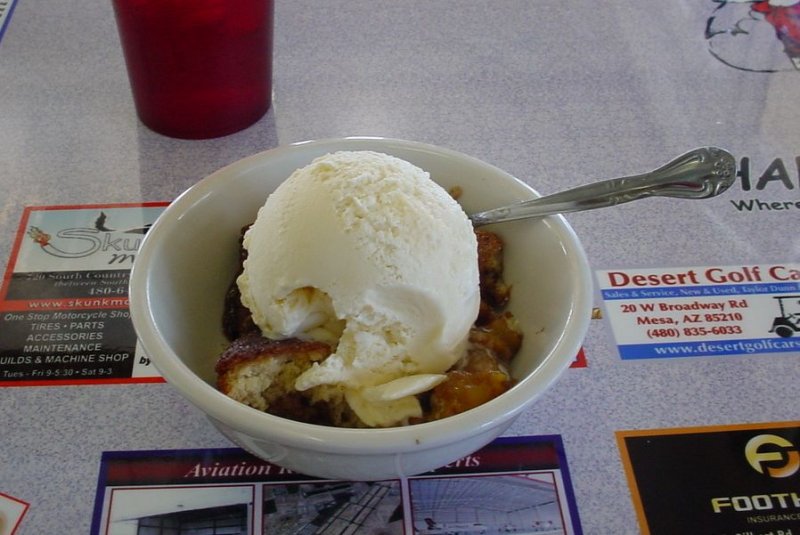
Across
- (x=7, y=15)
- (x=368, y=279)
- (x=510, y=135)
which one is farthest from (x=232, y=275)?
(x=7, y=15)

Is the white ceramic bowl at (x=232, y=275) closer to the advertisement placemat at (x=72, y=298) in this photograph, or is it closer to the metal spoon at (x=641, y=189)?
the metal spoon at (x=641, y=189)

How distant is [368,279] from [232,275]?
20cm

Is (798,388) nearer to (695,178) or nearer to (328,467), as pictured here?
(695,178)

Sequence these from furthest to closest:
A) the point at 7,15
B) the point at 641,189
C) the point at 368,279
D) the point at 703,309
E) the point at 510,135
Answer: the point at 7,15 → the point at 510,135 → the point at 703,309 → the point at 641,189 → the point at 368,279

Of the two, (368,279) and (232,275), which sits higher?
(368,279)

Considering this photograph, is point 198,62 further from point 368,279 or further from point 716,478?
point 716,478

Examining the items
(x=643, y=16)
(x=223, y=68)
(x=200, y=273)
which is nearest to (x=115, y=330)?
(x=200, y=273)

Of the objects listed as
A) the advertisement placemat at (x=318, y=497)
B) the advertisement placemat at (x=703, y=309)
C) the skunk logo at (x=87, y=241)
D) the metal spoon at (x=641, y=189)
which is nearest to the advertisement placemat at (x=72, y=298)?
the skunk logo at (x=87, y=241)

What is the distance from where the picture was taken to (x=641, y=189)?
0.68m

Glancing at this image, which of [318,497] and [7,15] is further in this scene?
[7,15]

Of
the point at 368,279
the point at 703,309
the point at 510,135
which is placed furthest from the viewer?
the point at 510,135

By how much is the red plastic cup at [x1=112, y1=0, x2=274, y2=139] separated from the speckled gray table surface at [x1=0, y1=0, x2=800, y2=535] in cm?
3

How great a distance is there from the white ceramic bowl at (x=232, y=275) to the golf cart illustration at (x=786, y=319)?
0.99 ft

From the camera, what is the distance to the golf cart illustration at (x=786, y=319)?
2.51 ft
